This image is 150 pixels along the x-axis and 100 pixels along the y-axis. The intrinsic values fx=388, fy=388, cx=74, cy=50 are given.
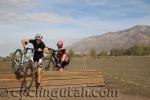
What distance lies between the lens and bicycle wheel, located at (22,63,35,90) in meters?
13.9

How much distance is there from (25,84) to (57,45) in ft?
8.36

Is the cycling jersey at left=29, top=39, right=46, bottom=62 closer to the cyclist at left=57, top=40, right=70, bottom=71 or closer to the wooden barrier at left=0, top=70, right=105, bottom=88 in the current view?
the wooden barrier at left=0, top=70, right=105, bottom=88

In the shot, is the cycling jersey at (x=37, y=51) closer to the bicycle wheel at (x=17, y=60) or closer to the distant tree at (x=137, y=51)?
the bicycle wheel at (x=17, y=60)

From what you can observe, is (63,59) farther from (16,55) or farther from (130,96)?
(130,96)

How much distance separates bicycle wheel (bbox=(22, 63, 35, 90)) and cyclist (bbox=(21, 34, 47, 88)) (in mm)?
185

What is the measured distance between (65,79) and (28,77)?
5.45ft

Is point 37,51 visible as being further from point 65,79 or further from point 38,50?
point 65,79

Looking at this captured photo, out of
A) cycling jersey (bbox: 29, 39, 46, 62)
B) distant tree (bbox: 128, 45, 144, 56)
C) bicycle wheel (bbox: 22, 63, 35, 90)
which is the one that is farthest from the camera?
distant tree (bbox: 128, 45, 144, 56)

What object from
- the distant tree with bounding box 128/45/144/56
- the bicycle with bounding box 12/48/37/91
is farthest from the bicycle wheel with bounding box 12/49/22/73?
the distant tree with bounding box 128/45/144/56

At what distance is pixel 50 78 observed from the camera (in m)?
14.7

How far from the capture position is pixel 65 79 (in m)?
15.1

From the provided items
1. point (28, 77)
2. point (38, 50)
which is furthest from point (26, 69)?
point (38, 50)

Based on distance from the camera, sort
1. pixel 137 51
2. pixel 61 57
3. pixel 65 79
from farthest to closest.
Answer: pixel 137 51 < pixel 61 57 < pixel 65 79

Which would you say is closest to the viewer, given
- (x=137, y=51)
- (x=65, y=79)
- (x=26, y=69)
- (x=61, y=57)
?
(x=26, y=69)
